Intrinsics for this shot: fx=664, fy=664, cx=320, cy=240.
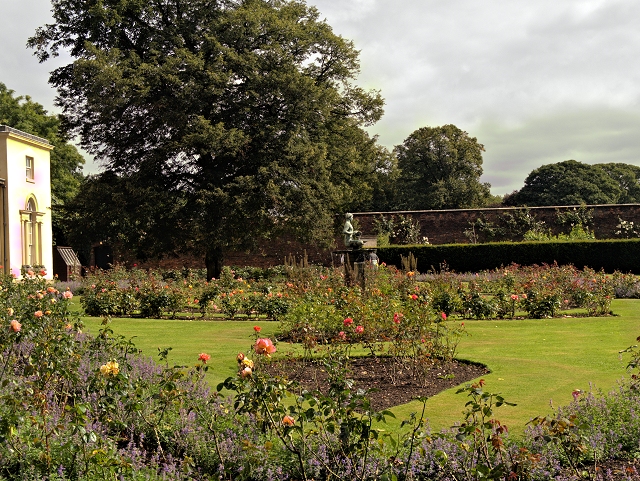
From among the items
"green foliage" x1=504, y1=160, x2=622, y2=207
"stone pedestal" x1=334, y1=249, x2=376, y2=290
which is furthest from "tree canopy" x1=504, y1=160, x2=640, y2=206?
"stone pedestal" x1=334, y1=249, x2=376, y2=290

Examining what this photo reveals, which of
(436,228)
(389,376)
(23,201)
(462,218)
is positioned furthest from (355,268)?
(462,218)

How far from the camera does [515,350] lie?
341 inches

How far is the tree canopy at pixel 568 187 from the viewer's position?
50844 mm

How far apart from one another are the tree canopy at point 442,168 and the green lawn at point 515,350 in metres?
33.6

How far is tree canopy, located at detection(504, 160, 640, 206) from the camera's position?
50844mm

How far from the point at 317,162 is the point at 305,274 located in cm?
999

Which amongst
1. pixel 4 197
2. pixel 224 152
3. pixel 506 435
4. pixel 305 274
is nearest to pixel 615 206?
pixel 224 152

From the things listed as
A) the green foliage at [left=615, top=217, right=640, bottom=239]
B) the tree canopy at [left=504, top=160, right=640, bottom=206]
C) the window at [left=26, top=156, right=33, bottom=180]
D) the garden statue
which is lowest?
the garden statue

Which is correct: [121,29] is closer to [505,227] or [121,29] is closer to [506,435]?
[505,227]

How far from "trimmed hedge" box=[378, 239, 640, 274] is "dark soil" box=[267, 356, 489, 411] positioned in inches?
637

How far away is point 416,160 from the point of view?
48938mm

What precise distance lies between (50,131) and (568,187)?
121ft

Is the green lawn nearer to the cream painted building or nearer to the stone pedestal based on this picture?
the stone pedestal

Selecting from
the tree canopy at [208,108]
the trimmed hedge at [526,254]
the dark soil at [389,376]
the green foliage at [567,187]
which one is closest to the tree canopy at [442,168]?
the green foliage at [567,187]
